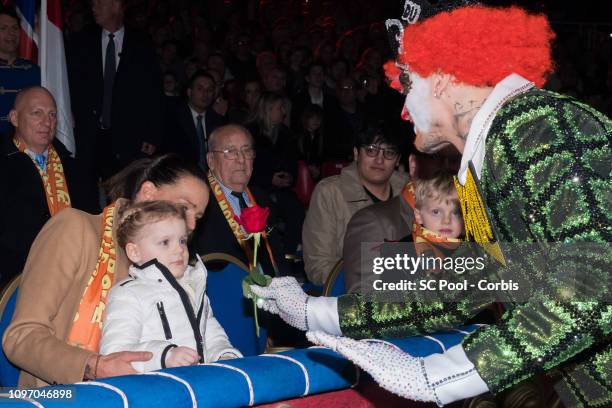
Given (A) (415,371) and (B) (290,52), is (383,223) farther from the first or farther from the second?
(B) (290,52)

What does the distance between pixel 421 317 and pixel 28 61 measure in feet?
15.2

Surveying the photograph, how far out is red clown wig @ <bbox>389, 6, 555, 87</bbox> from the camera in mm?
2154

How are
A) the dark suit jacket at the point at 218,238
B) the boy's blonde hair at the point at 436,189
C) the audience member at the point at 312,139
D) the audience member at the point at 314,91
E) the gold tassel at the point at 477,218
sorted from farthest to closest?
the audience member at the point at 314,91 → the audience member at the point at 312,139 → the dark suit jacket at the point at 218,238 → the boy's blonde hair at the point at 436,189 → the gold tassel at the point at 477,218

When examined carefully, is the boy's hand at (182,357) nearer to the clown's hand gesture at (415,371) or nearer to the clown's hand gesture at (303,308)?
the clown's hand gesture at (303,308)

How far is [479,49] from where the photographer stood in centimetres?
215

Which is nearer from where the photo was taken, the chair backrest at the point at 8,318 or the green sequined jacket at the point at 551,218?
the green sequined jacket at the point at 551,218

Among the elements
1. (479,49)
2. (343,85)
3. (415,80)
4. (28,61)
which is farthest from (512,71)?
(343,85)

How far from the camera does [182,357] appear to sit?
8.80ft

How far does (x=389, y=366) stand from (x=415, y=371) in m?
0.06

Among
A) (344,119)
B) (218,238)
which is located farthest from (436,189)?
(344,119)

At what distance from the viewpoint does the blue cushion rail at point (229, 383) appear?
6.47 feet

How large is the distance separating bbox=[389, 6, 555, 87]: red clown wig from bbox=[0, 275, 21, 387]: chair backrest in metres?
1.72

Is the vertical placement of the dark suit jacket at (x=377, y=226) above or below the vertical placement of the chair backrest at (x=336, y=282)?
above

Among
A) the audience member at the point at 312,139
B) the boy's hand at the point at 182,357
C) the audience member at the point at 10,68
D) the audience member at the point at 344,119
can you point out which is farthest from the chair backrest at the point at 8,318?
the audience member at the point at 312,139
